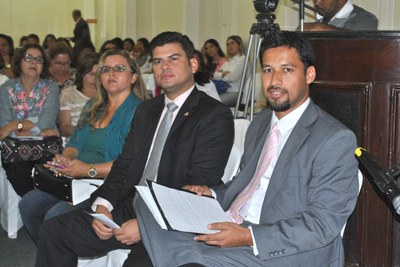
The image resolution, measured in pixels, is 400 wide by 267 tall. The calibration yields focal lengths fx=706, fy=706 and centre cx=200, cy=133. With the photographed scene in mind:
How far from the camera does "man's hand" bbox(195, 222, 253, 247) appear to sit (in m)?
2.28

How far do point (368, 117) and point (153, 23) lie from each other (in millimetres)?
10564

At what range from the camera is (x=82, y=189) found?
3553 millimetres

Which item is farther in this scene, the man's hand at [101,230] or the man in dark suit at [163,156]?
the man in dark suit at [163,156]

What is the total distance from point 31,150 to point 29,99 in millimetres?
694

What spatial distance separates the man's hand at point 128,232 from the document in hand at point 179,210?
0.45 meters

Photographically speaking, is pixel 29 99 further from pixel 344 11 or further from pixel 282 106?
pixel 282 106

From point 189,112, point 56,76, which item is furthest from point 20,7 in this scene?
point 189,112

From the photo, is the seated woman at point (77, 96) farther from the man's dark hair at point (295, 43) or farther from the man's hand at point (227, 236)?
the man's hand at point (227, 236)

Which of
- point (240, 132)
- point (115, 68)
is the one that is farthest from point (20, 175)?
point (240, 132)

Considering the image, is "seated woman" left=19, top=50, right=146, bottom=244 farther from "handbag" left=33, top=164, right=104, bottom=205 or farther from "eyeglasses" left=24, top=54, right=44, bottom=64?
"eyeglasses" left=24, top=54, right=44, bottom=64

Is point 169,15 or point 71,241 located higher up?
point 169,15

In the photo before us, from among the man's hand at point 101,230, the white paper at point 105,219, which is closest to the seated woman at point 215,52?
the man's hand at point 101,230

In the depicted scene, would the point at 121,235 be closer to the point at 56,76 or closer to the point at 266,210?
the point at 266,210

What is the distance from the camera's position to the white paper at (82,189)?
3.54 m
